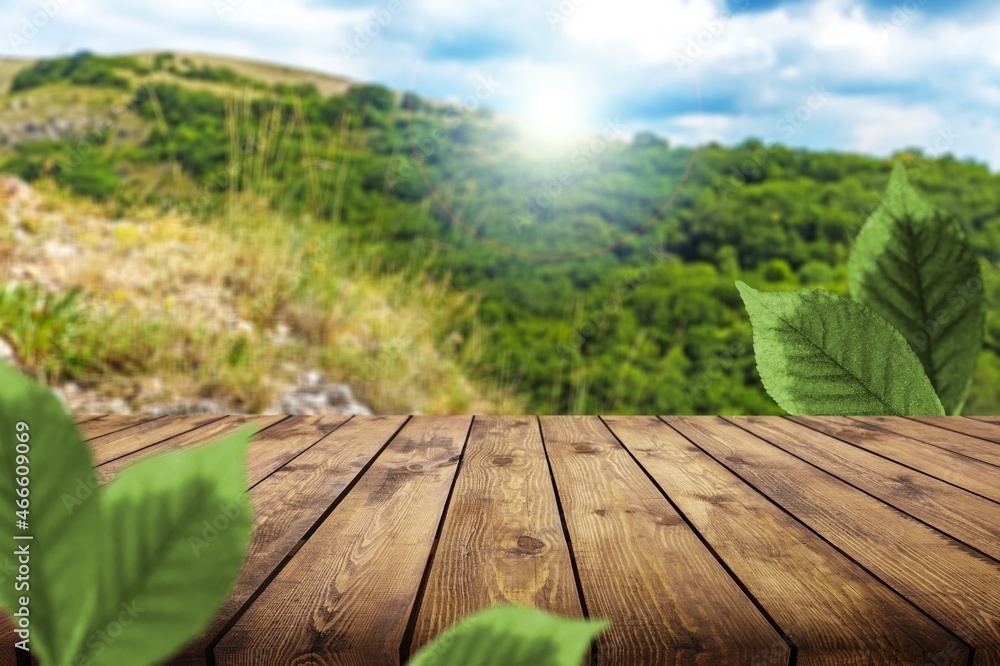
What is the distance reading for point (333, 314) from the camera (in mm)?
3809

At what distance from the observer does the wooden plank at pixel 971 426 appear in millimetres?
1351

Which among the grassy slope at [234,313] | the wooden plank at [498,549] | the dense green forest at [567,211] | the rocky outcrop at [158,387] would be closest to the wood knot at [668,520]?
the wooden plank at [498,549]

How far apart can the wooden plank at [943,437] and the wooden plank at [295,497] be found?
3.11ft

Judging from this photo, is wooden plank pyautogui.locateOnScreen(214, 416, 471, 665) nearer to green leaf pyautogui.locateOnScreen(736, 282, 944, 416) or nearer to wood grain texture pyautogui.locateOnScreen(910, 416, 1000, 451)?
green leaf pyautogui.locateOnScreen(736, 282, 944, 416)

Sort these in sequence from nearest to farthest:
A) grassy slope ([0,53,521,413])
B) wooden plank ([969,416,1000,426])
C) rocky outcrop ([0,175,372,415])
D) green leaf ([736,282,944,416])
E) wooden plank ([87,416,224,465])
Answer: green leaf ([736,282,944,416]) < wooden plank ([87,416,224,465]) < wooden plank ([969,416,1000,426]) < rocky outcrop ([0,175,372,415]) < grassy slope ([0,53,521,413])

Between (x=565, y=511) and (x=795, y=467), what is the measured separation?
431mm

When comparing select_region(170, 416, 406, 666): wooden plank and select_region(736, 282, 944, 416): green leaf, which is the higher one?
select_region(736, 282, 944, 416): green leaf

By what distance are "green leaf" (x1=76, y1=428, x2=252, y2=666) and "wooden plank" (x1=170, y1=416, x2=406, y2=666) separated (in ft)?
0.98

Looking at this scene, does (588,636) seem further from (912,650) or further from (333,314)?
(333,314)

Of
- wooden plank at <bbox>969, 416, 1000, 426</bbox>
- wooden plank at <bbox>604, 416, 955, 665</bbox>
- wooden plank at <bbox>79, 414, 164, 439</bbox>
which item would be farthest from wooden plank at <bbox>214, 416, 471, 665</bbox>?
wooden plank at <bbox>969, 416, 1000, 426</bbox>

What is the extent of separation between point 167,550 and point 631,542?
65 centimetres

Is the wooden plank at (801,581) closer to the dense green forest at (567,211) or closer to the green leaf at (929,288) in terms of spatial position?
the green leaf at (929,288)

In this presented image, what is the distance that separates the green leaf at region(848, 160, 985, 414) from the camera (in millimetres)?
680

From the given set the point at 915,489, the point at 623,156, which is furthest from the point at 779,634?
the point at 623,156
